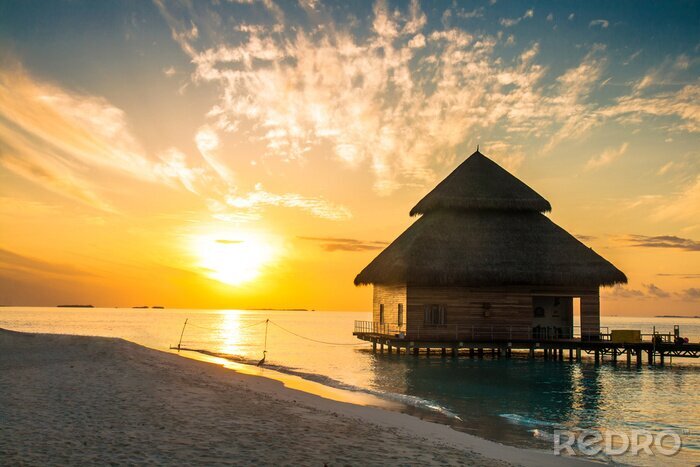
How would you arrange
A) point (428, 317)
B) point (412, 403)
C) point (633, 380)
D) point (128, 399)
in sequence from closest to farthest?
point (128, 399), point (412, 403), point (633, 380), point (428, 317)

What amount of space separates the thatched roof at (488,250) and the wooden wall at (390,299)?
843mm

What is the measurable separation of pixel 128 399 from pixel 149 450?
569 centimetres

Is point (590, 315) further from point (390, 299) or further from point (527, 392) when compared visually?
point (527, 392)

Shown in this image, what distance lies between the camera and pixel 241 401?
16.4 m

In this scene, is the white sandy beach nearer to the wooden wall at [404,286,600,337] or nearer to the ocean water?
the ocean water

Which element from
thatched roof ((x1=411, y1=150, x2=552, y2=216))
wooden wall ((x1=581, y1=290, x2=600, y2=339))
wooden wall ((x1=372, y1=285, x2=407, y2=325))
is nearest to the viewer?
wooden wall ((x1=581, y1=290, x2=600, y2=339))

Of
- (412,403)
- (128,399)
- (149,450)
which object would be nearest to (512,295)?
(412,403)

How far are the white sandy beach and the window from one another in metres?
18.0

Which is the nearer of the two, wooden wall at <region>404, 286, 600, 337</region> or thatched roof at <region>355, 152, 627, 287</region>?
thatched roof at <region>355, 152, 627, 287</region>

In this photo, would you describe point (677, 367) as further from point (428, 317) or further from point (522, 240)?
point (428, 317)

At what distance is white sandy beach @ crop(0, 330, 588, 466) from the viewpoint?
9.75 meters

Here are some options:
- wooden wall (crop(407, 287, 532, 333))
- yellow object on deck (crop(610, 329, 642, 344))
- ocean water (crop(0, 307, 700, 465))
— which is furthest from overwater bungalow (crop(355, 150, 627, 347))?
ocean water (crop(0, 307, 700, 465))

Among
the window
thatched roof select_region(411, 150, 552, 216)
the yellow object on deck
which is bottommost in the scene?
the yellow object on deck

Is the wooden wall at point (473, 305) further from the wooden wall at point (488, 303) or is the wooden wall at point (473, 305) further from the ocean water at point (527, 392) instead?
the ocean water at point (527, 392)
